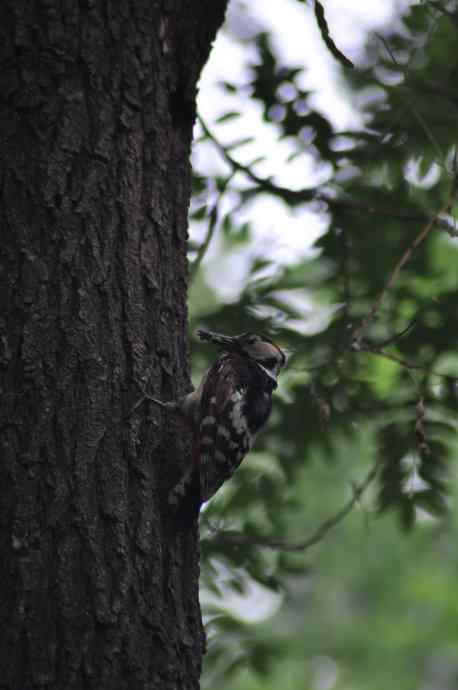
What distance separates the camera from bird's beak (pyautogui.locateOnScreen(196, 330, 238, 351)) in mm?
4752

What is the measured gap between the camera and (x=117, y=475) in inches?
113

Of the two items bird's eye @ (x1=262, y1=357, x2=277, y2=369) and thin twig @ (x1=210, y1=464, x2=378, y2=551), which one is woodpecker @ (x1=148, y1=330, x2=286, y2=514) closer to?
bird's eye @ (x1=262, y1=357, x2=277, y2=369)

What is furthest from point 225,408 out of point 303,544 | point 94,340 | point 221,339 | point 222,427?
point 94,340

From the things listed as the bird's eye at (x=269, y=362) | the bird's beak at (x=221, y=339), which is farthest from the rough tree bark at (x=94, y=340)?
the bird's eye at (x=269, y=362)

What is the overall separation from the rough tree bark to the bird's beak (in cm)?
129

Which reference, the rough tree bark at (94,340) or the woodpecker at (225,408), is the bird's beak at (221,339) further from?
the rough tree bark at (94,340)

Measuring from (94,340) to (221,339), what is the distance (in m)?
1.91

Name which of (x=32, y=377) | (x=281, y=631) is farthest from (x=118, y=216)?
(x=281, y=631)

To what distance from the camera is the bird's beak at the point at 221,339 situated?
4.75 meters

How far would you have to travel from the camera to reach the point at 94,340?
2.95 m

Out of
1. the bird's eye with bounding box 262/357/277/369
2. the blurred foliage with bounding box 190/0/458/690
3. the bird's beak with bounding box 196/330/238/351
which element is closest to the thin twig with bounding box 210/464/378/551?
the blurred foliage with bounding box 190/0/458/690

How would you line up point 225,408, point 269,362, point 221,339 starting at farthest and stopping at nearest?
1. point 269,362
2. point 221,339
3. point 225,408

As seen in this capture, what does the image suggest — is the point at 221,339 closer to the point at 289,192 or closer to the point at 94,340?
the point at 289,192

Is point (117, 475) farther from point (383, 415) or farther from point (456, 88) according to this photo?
point (456, 88)
